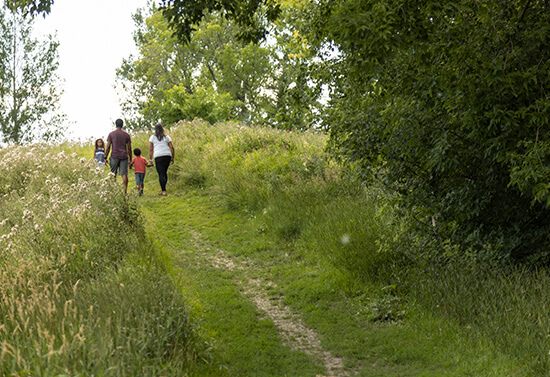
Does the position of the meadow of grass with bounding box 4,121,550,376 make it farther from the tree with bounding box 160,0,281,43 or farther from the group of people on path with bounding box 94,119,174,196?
the tree with bounding box 160,0,281,43

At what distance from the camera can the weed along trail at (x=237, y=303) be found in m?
5.59

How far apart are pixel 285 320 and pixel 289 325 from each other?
0.61 feet

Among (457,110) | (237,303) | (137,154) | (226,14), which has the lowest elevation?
(237,303)

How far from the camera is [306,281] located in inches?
326

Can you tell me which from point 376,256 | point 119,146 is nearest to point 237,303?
point 376,256

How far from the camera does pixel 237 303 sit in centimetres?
740

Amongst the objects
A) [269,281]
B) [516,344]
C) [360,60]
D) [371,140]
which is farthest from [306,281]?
[360,60]

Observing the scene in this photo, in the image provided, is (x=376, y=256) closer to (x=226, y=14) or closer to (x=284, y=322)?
(x=284, y=322)

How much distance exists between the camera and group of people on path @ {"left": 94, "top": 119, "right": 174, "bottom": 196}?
13.7m

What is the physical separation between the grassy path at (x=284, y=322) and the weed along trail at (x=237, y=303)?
0.02 m

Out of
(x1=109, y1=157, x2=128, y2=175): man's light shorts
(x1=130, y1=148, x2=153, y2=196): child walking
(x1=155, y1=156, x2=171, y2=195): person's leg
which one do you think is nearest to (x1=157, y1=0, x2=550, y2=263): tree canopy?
(x1=109, y1=157, x2=128, y2=175): man's light shorts

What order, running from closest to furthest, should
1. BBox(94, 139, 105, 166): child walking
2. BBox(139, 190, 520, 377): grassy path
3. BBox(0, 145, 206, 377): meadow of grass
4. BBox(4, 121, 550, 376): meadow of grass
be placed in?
BBox(0, 145, 206, 377): meadow of grass < BBox(4, 121, 550, 376): meadow of grass < BBox(139, 190, 520, 377): grassy path < BBox(94, 139, 105, 166): child walking

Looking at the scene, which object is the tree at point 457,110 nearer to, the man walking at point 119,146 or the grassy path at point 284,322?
the grassy path at point 284,322

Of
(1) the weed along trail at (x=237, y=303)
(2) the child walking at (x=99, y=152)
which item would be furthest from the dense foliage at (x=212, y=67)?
(1) the weed along trail at (x=237, y=303)
